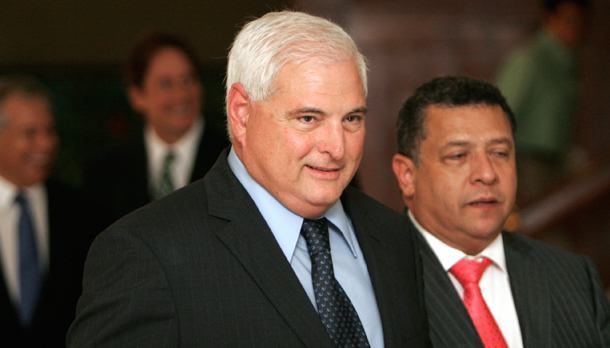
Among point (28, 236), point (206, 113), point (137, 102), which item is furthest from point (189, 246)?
point (206, 113)

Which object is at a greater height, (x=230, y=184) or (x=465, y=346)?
(x=230, y=184)

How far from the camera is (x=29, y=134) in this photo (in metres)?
3.12

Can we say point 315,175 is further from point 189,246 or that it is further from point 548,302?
point 548,302

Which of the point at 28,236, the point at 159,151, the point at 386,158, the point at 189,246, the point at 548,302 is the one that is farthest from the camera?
the point at 386,158

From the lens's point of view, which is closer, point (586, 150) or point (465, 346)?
point (465, 346)

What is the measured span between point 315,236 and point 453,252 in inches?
23.5

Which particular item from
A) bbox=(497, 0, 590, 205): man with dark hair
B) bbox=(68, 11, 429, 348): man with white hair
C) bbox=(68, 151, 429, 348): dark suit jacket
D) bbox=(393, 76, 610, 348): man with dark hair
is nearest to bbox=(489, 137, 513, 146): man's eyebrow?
bbox=(393, 76, 610, 348): man with dark hair

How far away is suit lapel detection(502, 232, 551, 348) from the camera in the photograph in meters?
2.05

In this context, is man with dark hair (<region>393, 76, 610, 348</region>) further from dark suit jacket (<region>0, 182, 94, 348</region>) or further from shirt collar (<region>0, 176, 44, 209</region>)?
shirt collar (<region>0, 176, 44, 209</region>)

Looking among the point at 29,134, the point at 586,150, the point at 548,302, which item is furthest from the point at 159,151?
the point at 586,150

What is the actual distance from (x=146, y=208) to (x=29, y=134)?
1.73 meters

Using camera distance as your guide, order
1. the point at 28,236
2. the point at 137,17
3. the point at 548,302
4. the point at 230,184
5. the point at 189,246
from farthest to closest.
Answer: the point at 137,17, the point at 28,236, the point at 548,302, the point at 230,184, the point at 189,246

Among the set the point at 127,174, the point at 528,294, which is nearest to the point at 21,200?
the point at 127,174

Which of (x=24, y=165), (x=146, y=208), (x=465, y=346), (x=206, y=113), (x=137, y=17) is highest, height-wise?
(x=137, y=17)
